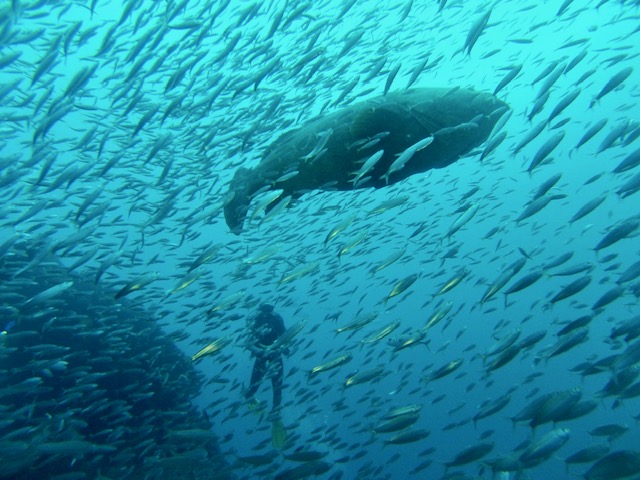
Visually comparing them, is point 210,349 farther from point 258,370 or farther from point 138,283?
point 258,370

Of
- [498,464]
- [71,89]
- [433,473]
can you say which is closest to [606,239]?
[498,464]

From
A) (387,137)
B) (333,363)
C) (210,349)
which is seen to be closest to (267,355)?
(210,349)

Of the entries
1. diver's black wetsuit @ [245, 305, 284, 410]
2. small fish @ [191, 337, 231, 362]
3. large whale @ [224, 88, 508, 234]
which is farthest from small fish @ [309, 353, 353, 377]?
diver's black wetsuit @ [245, 305, 284, 410]

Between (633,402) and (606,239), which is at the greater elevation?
(606,239)

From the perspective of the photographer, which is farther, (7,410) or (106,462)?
(106,462)

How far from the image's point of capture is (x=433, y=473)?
25.7m

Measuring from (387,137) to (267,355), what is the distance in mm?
6625

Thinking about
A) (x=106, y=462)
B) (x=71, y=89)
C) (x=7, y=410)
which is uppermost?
(x=71, y=89)

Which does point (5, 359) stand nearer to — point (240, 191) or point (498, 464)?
point (240, 191)

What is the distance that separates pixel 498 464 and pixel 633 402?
122 ft

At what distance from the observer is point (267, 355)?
9516 mm

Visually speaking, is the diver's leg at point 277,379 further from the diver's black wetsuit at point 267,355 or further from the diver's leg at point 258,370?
the diver's leg at point 258,370

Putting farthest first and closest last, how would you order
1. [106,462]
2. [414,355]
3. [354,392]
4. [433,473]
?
[414,355] < [354,392] < [433,473] < [106,462]

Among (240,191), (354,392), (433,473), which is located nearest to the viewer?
(240,191)
